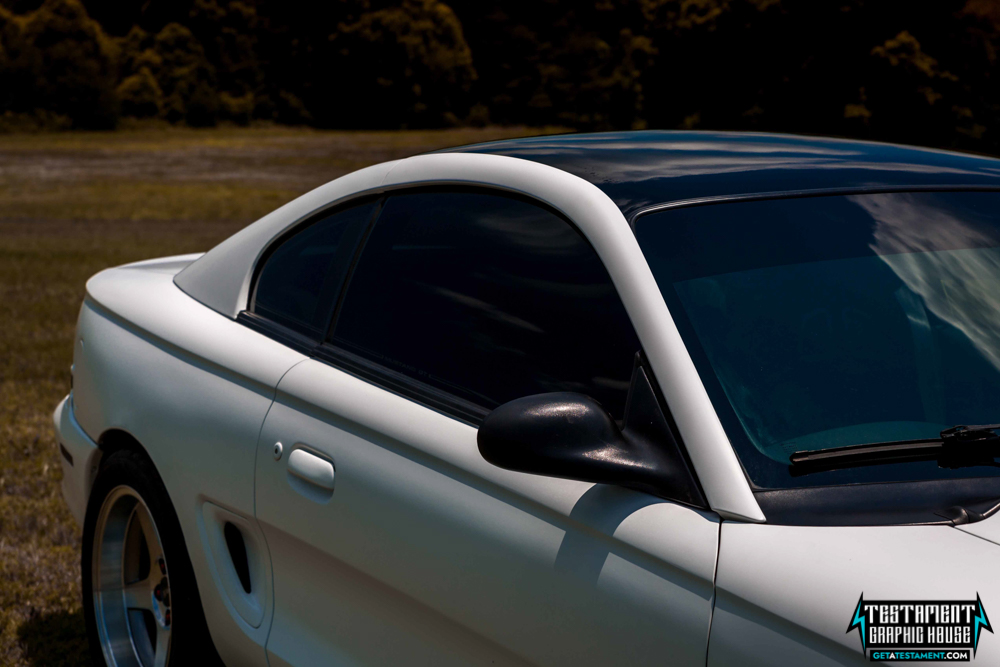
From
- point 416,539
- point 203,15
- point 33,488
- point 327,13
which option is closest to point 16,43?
point 203,15

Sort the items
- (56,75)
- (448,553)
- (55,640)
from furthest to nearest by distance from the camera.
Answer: (56,75)
(55,640)
(448,553)

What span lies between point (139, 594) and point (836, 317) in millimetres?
2076

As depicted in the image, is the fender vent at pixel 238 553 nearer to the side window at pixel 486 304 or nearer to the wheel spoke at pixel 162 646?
the wheel spoke at pixel 162 646

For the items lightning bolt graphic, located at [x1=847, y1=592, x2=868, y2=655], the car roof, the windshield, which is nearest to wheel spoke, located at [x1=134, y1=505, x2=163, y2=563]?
the car roof

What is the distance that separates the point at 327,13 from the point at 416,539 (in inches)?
2971

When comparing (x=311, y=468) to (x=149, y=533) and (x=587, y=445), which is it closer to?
(x=587, y=445)

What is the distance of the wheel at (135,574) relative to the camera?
107 inches

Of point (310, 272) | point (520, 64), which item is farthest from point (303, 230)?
point (520, 64)

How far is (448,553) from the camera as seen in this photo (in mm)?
1919

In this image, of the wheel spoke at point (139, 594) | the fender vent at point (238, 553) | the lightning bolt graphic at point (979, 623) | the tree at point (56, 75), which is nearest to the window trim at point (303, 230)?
the fender vent at point (238, 553)

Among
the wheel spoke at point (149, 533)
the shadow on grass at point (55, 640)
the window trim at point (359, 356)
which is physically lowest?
the shadow on grass at point (55, 640)

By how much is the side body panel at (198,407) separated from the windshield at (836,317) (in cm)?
106

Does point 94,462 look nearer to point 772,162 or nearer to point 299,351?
point 299,351

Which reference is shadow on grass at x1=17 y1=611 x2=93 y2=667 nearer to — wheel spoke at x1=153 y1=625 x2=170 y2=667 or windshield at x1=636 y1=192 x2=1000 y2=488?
wheel spoke at x1=153 y1=625 x2=170 y2=667
